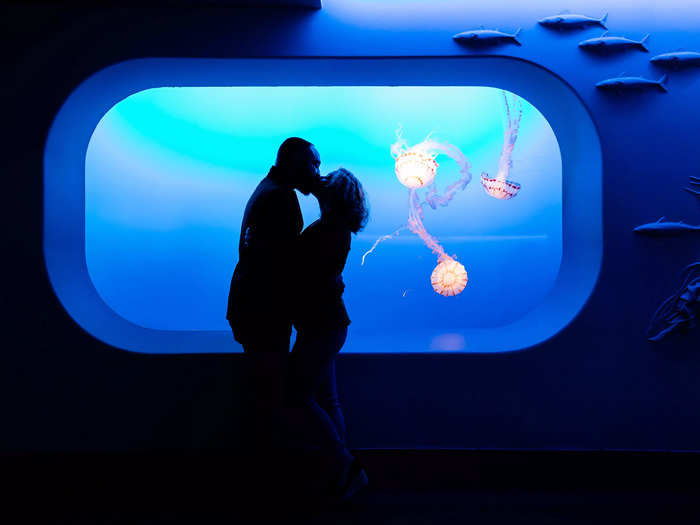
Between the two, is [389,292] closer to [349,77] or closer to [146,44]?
[349,77]

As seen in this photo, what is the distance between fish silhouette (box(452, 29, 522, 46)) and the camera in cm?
220

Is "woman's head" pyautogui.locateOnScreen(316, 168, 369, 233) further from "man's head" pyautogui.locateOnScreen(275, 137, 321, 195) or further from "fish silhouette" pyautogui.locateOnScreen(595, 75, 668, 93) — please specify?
"fish silhouette" pyautogui.locateOnScreen(595, 75, 668, 93)

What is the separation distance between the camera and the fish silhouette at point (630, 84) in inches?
85.7

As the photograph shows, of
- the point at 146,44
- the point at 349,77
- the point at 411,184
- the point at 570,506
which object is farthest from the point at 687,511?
the point at 146,44

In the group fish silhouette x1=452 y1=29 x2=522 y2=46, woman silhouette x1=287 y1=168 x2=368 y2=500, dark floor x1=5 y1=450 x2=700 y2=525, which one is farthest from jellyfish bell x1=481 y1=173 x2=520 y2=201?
woman silhouette x1=287 y1=168 x2=368 y2=500

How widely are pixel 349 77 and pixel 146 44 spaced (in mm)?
1029

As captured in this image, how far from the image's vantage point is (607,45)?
86.3 inches

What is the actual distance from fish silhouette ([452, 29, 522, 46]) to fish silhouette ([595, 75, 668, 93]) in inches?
18.1

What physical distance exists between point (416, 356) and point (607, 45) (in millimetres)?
1768

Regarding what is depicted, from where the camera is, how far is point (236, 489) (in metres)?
2.09

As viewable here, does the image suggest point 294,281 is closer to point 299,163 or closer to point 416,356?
point 299,163

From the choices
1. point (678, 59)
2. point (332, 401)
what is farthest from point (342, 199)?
point (678, 59)

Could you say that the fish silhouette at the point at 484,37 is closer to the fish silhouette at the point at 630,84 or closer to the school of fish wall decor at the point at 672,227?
the fish silhouette at the point at 630,84

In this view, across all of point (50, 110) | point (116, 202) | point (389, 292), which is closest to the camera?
point (50, 110)
